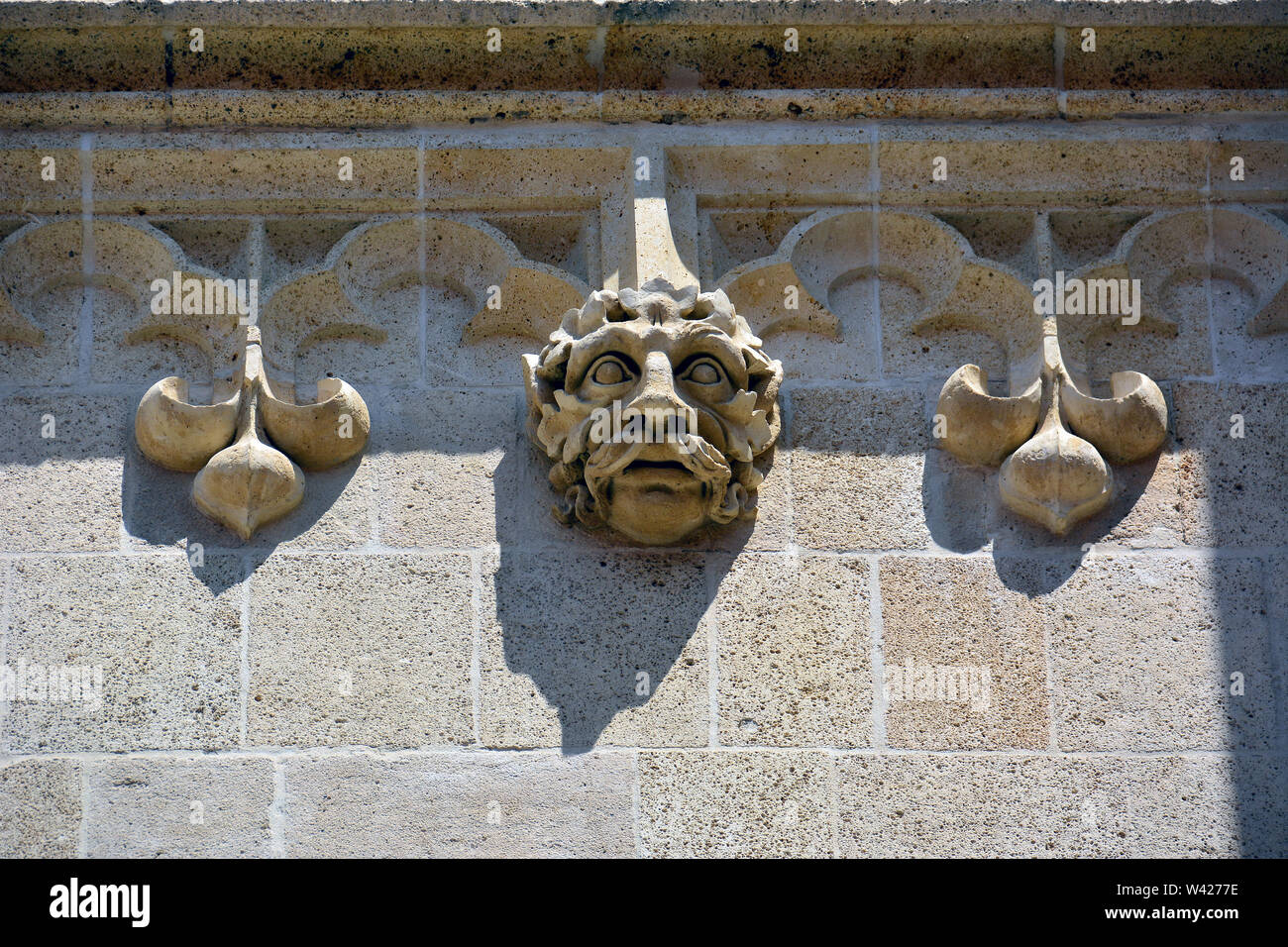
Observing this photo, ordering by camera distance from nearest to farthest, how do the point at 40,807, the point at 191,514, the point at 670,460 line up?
the point at 40,807 → the point at 670,460 → the point at 191,514

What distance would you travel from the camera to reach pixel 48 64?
5.32 meters

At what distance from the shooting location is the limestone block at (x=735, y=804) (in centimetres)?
454

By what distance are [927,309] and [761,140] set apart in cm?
59

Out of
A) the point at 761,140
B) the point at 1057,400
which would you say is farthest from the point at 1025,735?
the point at 761,140

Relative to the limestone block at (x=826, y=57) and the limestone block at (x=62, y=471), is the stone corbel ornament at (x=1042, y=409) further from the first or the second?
the limestone block at (x=62, y=471)

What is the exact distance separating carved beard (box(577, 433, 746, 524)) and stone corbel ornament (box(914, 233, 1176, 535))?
573mm

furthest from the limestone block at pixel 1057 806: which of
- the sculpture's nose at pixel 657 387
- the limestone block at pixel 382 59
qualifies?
the limestone block at pixel 382 59

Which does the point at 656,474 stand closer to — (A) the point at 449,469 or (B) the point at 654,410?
(B) the point at 654,410

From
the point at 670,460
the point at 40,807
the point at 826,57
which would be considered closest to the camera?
the point at 40,807

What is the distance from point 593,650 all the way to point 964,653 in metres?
0.83

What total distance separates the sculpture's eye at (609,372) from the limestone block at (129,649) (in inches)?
36.3

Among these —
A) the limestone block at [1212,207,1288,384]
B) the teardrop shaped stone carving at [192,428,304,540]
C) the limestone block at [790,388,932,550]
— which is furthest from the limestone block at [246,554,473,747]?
the limestone block at [1212,207,1288,384]

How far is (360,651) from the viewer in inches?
186

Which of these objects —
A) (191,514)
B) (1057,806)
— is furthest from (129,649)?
(1057,806)
